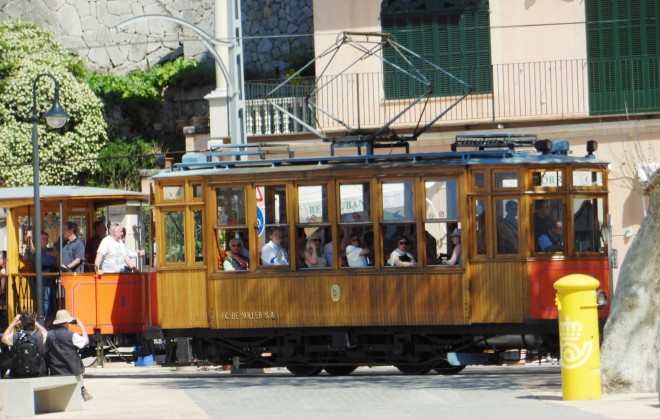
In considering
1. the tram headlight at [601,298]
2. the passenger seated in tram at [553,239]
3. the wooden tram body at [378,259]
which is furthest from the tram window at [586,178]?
the tram headlight at [601,298]

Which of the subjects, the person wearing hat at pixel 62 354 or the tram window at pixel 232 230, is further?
the tram window at pixel 232 230

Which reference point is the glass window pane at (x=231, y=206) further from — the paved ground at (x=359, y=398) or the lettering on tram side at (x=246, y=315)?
the paved ground at (x=359, y=398)

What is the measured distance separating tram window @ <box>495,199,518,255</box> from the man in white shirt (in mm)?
5651

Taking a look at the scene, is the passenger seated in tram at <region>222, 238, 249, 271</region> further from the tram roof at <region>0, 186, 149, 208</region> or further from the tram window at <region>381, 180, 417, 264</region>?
the tram roof at <region>0, 186, 149, 208</region>

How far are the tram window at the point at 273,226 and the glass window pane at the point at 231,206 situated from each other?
23 cm

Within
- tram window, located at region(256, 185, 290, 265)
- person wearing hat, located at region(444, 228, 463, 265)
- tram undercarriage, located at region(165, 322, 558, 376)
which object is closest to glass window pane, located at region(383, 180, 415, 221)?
person wearing hat, located at region(444, 228, 463, 265)

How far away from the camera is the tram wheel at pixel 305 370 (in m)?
22.7

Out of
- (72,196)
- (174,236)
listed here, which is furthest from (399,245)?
(72,196)

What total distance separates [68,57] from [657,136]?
16.0m

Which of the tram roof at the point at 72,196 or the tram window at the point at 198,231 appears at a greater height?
the tram roof at the point at 72,196

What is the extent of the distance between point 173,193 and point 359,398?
561 centimetres

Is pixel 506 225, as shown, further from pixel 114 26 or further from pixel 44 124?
pixel 114 26

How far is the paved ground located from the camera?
54.4ft

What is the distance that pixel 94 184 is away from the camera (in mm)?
39500
